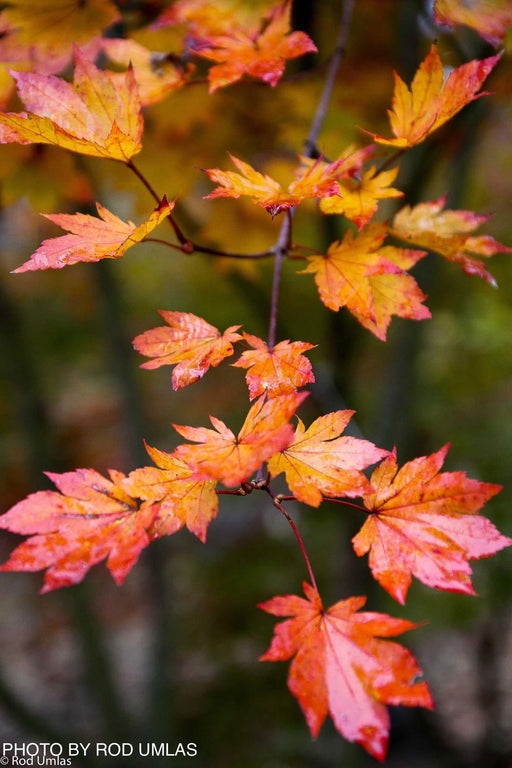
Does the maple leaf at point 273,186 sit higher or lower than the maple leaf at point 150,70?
lower

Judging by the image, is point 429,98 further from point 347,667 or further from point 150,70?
point 347,667

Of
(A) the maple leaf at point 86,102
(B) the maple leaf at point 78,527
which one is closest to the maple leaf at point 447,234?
(A) the maple leaf at point 86,102

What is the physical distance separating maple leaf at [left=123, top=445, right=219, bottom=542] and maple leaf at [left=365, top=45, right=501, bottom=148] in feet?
1.38

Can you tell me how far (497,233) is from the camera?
2.18 metres

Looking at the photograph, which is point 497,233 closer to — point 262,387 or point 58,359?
point 262,387

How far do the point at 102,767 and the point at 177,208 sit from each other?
7.13 feet

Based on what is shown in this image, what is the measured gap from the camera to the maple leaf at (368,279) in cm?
60

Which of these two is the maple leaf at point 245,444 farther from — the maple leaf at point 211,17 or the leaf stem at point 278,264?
the maple leaf at point 211,17

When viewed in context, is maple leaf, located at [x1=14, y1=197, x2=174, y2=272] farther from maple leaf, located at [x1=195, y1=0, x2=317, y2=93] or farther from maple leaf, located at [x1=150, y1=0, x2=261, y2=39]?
maple leaf, located at [x1=150, y1=0, x2=261, y2=39]

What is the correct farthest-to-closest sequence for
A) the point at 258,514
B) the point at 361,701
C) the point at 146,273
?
the point at 258,514
the point at 146,273
the point at 361,701

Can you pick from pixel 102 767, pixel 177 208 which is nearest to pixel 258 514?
pixel 102 767

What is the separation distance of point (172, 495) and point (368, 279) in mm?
346

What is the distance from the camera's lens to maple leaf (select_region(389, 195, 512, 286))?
67 cm

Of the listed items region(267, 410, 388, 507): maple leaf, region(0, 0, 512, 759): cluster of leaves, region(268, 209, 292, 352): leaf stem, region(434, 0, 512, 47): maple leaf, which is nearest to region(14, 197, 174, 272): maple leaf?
region(0, 0, 512, 759): cluster of leaves
